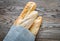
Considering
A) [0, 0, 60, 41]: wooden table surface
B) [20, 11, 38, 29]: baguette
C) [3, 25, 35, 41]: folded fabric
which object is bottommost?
[0, 0, 60, 41]: wooden table surface

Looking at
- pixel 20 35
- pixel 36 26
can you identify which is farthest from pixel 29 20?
pixel 20 35

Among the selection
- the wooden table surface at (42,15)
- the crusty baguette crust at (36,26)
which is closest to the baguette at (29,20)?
the crusty baguette crust at (36,26)

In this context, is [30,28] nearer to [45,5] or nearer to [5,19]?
[5,19]

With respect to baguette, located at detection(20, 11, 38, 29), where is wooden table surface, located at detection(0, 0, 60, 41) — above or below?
below

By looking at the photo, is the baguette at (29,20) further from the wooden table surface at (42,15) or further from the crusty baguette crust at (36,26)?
the wooden table surface at (42,15)

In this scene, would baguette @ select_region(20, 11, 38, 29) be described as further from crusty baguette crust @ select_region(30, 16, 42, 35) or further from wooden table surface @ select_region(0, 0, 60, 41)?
wooden table surface @ select_region(0, 0, 60, 41)

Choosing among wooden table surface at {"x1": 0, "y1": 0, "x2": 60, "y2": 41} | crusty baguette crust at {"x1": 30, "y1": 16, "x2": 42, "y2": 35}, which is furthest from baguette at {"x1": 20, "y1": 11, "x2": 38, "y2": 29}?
wooden table surface at {"x1": 0, "y1": 0, "x2": 60, "y2": 41}
